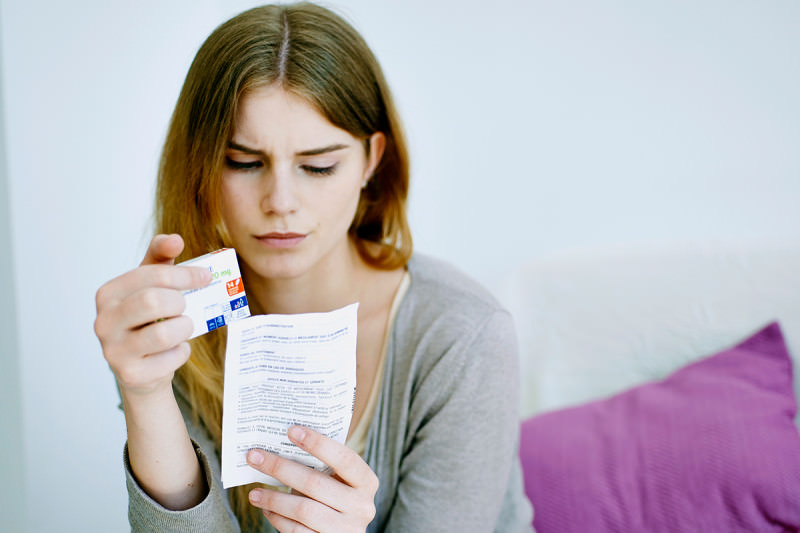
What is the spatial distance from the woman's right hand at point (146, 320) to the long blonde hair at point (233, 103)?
267 mm

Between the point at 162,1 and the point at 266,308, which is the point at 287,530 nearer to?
the point at 266,308

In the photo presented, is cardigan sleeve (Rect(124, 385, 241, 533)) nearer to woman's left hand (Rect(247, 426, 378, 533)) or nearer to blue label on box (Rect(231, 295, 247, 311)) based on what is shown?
woman's left hand (Rect(247, 426, 378, 533))

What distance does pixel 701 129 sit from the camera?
153 centimetres

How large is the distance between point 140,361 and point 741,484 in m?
0.94

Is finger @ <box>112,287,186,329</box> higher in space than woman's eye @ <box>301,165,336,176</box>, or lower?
lower

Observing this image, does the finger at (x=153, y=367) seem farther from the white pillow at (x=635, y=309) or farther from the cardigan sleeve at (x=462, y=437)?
the white pillow at (x=635, y=309)

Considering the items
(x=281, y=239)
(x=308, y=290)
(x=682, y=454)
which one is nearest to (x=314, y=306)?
(x=308, y=290)

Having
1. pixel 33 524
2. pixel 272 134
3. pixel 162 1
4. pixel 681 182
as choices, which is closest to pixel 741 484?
pixel 681 182

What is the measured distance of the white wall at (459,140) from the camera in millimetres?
1010

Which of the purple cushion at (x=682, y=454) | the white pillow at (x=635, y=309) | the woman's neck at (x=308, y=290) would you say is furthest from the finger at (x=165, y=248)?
the white pillow at (x=635, y=309)

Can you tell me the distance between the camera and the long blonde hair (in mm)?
849

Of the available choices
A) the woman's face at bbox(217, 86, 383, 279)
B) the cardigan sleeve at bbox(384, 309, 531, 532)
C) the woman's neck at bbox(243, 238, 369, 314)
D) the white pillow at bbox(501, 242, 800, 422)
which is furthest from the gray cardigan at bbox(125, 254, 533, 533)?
the white pillow at bbox(501, 242, 800, 422)

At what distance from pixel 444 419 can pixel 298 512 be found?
0.30 metres

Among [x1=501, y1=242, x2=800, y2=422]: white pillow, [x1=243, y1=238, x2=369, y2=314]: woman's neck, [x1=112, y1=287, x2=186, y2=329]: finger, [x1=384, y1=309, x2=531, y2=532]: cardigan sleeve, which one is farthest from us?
[x1=501, y1=242, x2=800, y2=422]: white pillow
